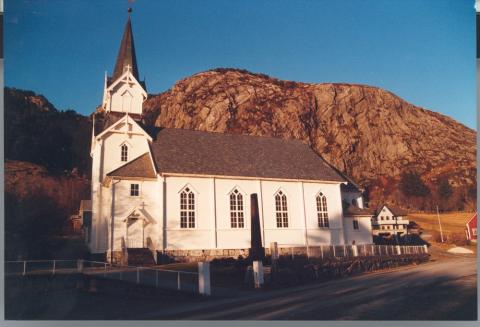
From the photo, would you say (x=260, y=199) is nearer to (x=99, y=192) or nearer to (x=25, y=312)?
(x=99, y=192)

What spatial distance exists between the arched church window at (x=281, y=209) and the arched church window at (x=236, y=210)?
266cm

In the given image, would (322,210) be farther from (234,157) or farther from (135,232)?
(135,232)

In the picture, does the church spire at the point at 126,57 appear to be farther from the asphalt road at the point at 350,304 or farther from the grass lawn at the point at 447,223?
the grass lawn at the point at 447,223

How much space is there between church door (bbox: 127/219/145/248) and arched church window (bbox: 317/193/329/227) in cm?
1226

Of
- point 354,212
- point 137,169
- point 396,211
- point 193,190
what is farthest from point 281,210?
point 396,211

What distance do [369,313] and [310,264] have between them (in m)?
7.55

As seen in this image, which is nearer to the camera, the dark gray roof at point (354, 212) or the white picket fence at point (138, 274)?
the white picket fence at point (138, 274)

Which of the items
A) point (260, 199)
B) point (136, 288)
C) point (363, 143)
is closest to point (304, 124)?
point (363, 143)

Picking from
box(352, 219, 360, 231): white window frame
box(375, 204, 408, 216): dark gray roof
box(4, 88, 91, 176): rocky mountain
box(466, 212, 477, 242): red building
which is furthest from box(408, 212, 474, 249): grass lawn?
box(4, 88, 91, 176): rocky mountain

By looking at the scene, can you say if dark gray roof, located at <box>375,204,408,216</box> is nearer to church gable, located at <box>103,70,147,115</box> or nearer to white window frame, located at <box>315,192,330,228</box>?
white window frame, located at <box>315,192,330,228</box>

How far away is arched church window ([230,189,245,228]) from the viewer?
25847 millimetres

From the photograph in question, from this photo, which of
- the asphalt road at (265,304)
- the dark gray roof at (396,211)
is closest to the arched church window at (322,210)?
the dark gray roof at (396,211)

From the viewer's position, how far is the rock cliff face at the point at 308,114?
6812 cm

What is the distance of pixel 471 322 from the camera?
10953mm
